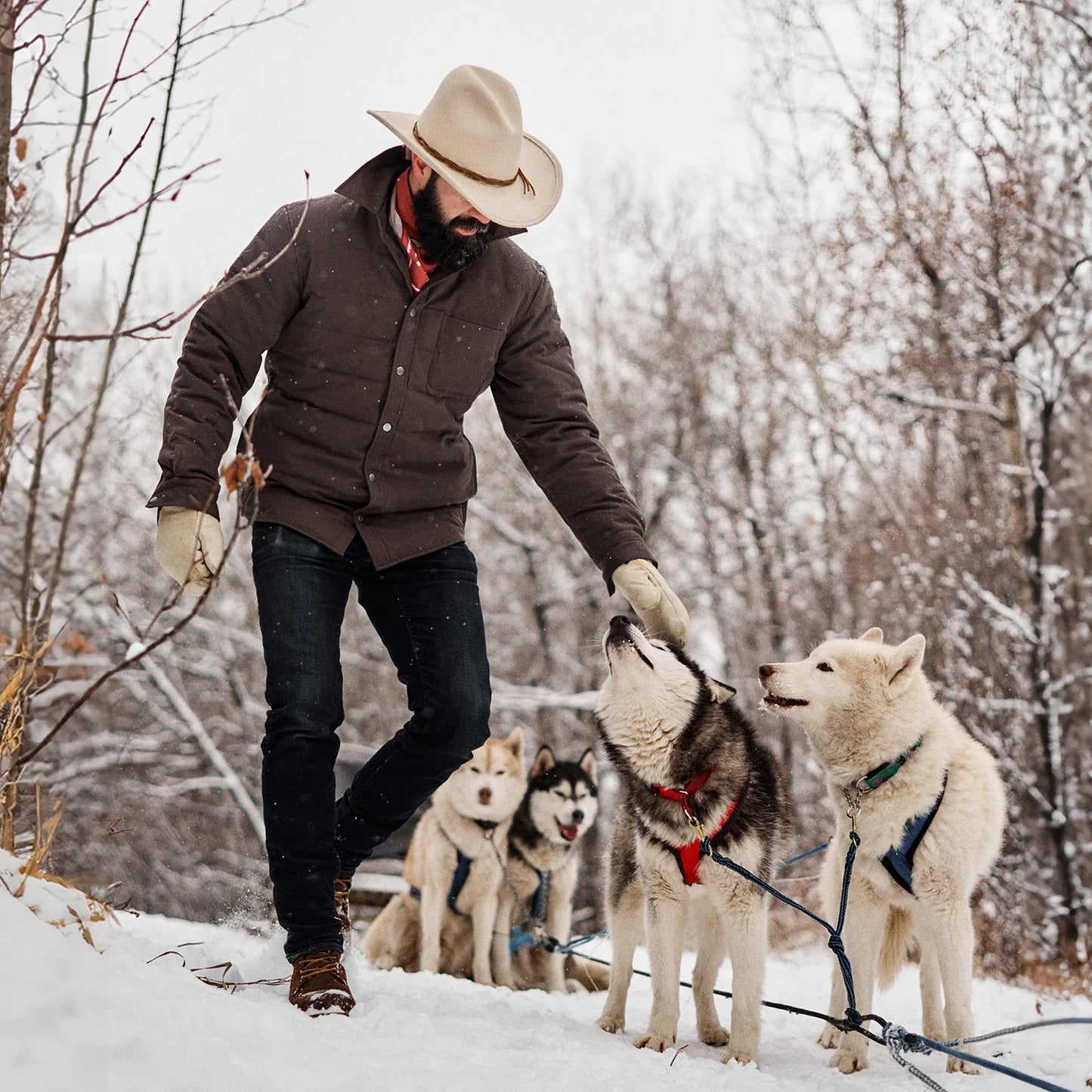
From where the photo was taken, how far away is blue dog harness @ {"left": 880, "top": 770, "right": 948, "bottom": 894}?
2990 millimetres

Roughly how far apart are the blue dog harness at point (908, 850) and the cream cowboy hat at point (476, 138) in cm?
218

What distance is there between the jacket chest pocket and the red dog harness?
1.42m

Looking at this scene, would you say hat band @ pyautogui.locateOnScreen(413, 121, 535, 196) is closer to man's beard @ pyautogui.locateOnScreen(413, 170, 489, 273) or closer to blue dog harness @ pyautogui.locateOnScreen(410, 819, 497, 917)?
man's beard @ pyautogui.locateOnScreen(413, 170, 489, 273)

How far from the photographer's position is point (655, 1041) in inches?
116

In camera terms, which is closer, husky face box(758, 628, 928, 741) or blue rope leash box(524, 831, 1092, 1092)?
blue rope leash box(524, 831, 1092, 1092)

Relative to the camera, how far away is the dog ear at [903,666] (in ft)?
10.5

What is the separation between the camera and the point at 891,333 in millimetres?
13016

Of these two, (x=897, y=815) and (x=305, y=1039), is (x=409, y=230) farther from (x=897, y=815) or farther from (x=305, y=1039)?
(x=897, y=815)

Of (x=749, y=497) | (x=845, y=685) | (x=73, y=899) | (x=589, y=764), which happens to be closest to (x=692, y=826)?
(x=845, y=685)

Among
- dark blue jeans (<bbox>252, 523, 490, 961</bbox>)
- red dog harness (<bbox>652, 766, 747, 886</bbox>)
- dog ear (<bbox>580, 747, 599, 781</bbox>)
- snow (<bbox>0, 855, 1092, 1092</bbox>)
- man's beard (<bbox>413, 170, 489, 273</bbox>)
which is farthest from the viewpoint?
dog ear (<bbox>580, 747, 599, 781</bbox>)

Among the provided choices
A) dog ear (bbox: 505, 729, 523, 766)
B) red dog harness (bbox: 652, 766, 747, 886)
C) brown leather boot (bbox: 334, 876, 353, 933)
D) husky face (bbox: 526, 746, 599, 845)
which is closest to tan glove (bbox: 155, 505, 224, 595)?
brown leather boot (bbox: 334, 876, 353, 933)

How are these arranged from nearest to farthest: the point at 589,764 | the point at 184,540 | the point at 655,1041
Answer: the point at 184,540 < the point at 655,1041 < the point at 589,764

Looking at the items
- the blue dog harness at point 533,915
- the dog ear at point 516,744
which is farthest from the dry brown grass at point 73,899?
the dog ear at point 516,744

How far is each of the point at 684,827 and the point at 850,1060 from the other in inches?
31.2
